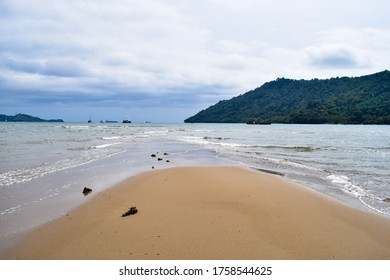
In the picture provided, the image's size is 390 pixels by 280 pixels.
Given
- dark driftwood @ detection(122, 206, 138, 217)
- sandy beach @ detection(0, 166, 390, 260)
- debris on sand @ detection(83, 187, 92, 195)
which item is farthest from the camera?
debris on sand @ detection(83, 187, 92, 195)

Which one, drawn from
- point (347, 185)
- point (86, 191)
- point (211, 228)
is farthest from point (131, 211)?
point (347, 185)

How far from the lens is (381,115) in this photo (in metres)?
161

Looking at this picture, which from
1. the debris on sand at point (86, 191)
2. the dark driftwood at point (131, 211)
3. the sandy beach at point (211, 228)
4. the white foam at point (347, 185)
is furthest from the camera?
the white foam at point (347, 185)

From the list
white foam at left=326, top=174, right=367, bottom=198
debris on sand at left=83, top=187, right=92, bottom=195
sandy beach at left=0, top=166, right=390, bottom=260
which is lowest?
white foam at left=326, top=174, right=367, bottom=198

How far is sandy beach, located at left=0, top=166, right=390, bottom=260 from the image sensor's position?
5.43m

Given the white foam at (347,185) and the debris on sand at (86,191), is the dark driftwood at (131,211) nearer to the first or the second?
the debris on sand at (86,191)

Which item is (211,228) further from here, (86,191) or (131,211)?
(86,191)

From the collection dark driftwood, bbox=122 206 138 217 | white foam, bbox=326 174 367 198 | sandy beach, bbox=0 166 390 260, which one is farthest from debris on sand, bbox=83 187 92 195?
white foam, bbox=326 174 367 198

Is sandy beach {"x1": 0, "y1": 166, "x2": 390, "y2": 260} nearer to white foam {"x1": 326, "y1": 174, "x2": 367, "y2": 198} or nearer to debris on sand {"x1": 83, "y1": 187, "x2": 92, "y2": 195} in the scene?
debris on sand {"x1": 83, "y1": 187, "x2": 92, "y2": 195}

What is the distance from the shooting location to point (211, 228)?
6.55 m

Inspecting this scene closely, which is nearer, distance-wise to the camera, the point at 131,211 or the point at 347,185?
the point at 131,211

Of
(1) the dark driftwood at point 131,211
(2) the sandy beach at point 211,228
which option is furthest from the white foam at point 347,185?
(1) the dark driftwood at point 131,211

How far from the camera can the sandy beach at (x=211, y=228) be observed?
5.43 m

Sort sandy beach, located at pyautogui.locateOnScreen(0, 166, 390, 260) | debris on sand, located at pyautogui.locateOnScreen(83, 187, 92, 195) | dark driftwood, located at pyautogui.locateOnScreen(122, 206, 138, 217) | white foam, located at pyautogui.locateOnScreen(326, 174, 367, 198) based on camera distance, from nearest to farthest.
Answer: sandy beach, located at pyautogui.locateOnScreen(0, 166, 390, 260), dark driftwood, located at pyautogui.locateOnScreen(122, 206, 138, 217), debris on sand, located at pyautogui.locateOnScreen(83, 187, 92, 195), white foam, located at pyautogui.locateOnScreen(326, 174, 367, 198)
